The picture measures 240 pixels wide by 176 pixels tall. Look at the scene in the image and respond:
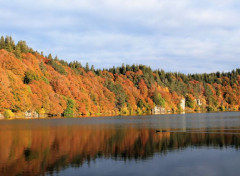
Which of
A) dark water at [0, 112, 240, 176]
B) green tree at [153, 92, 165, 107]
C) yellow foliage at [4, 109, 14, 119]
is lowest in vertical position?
dark water at [0, 112, 240, 176]

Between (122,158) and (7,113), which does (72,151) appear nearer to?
(122,158)

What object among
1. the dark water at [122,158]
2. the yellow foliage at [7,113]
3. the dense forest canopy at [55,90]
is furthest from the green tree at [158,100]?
the dark water at [122,158]

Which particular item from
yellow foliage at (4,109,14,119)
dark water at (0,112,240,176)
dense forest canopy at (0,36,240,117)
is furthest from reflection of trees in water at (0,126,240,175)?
dense forest canopy at (0,36,240,117)

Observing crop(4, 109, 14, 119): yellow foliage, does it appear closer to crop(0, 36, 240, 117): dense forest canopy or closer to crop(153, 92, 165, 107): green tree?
crop(0, 36, 240, 117): dense forest canopy

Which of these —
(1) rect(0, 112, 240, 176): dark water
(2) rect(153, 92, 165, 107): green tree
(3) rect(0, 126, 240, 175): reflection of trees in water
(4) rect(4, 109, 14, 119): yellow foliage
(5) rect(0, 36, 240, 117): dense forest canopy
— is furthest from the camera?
(2) rect(153, 92, 165, 107): green tree

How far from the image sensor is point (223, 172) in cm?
1922

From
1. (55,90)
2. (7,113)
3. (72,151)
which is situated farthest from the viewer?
(55,90)

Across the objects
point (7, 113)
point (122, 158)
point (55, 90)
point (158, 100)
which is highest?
point (55, 90)

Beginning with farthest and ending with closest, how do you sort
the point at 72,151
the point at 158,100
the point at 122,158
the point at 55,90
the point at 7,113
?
the point at 158,100, the point at 55,90, the point at 7,113, the point at 72,151, the point at 122,158

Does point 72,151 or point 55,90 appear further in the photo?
point 55,90

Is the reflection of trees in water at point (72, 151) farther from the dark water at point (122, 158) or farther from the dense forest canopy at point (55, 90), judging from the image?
the dense forest canopy at point (55, 90)

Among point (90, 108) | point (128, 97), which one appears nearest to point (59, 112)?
point (90, 108)

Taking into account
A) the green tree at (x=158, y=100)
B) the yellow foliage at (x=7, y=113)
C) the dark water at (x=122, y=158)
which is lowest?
the dark water at (x=122, y=158)

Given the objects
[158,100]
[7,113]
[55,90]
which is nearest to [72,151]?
[7,113]
